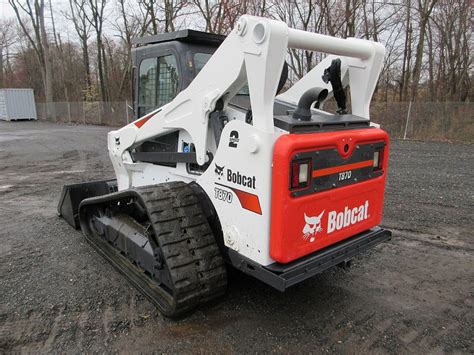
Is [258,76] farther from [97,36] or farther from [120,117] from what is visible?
[97,36]

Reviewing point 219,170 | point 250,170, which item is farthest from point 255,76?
point 219,170

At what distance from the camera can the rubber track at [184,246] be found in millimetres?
2846

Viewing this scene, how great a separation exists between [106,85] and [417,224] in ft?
105

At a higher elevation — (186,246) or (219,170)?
(219,170)

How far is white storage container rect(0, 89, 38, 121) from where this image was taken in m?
30.8

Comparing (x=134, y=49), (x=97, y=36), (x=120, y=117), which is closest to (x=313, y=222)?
(x=134, y=49)

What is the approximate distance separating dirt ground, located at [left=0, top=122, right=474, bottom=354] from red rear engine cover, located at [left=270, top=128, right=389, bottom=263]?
2.17ft

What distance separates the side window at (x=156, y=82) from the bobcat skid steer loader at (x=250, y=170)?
0.9 inches

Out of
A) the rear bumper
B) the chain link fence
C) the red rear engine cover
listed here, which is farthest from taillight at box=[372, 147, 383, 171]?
the chain link fence

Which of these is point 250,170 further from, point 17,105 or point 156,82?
point 17,105

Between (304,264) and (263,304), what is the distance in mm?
796

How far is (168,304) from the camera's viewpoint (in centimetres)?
302

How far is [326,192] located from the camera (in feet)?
9.22

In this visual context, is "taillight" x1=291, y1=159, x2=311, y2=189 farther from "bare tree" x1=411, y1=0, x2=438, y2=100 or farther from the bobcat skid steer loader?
"bare tree" x1=411, y1=0, x2=438, y2=100
